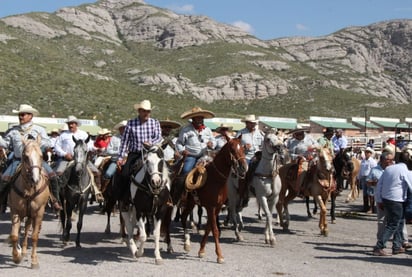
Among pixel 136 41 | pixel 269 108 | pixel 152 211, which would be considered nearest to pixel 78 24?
pixel 136 41

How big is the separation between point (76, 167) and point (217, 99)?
113m

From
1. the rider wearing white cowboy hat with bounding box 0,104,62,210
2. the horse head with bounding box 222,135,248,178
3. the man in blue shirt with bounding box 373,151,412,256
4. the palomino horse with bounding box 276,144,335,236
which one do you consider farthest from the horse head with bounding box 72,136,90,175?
the man in blue shirt with bounding box 373,151,412,256

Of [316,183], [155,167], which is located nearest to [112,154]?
[316,183]

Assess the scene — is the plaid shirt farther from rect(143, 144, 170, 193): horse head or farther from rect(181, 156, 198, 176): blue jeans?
rect(181, 156, 198, 176): blue jeans

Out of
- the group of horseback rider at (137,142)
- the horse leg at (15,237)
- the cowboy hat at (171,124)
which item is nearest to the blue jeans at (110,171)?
the group of horseback rider at (137,142)

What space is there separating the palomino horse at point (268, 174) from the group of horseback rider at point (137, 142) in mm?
616

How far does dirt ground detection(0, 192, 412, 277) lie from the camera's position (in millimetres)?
9375

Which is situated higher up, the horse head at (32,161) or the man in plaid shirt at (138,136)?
the man in plaid shirt at (138,136)

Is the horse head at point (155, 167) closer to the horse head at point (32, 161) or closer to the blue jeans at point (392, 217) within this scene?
the horse head at point (32, 161)

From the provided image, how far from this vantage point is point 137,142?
1077 centimetres

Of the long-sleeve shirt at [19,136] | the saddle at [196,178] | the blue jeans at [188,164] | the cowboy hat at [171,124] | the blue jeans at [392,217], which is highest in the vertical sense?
the cowboy hat at [171,124]

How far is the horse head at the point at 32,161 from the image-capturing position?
9.18m

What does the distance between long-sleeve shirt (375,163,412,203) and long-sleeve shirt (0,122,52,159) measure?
7.13 meters

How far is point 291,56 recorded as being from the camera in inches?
7224
